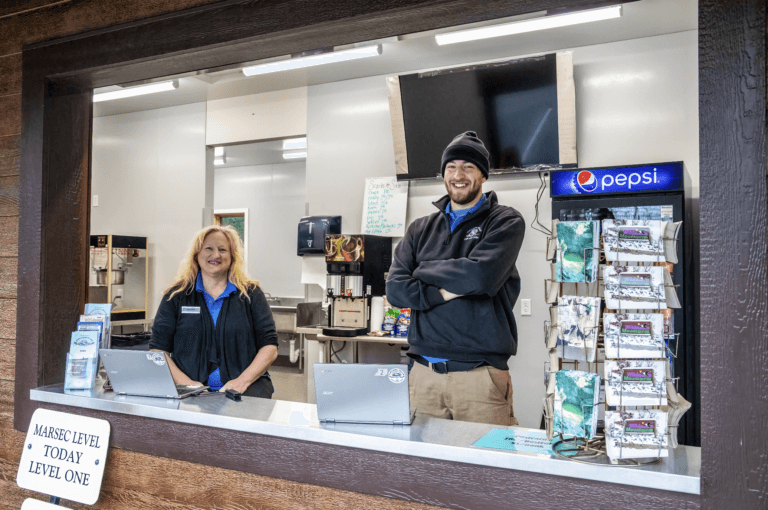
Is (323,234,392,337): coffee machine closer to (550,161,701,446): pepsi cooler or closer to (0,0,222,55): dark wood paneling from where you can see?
(550,161,701,446): pepsi cooler

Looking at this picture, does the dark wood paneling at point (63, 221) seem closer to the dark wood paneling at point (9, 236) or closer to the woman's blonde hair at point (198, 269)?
the dark wood paneling at point (9, 236)

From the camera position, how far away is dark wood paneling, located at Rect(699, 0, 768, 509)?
1.32 m

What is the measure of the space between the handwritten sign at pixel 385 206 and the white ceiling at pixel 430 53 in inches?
38.8

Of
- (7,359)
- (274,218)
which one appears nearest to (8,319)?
(7,359)

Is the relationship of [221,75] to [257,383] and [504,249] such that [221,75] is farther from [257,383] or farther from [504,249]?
[504,249]

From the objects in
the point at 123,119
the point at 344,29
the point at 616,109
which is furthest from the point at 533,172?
the point at 123,119

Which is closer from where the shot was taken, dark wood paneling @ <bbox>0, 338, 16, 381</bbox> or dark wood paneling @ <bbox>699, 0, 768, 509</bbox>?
dark wood paneling @ <bbox>699, 0, 768, 509</bbox>

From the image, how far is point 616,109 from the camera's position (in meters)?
4.56

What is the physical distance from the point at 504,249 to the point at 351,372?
0.83 metres

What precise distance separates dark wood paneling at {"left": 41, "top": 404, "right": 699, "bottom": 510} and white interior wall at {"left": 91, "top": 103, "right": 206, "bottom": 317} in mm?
4643

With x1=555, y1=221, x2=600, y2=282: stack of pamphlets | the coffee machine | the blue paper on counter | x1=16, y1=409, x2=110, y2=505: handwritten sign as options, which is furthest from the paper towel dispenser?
x1=555, y1=221, x2=600, y2=282: stack of pamphlets

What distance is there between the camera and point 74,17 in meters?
Result: 2.41

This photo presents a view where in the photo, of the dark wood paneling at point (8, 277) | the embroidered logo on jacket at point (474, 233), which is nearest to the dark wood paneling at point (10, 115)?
the dark wood paneling at point (8, 277)

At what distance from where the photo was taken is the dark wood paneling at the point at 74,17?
2221 mm
